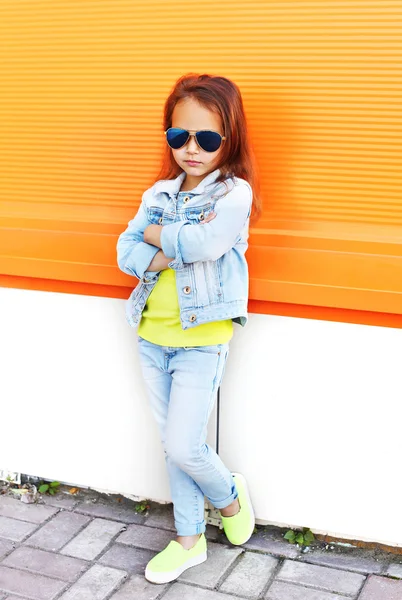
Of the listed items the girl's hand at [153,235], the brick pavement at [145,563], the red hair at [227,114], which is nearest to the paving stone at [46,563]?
the brick pavement at [145,563]

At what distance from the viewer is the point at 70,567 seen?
2.92 meters

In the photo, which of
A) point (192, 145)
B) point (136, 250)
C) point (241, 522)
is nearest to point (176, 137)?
point (192, 145)

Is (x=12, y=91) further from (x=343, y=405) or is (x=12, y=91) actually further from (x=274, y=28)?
(x=343, y=405)

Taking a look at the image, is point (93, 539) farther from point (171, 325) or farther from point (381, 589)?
point (381, 589)

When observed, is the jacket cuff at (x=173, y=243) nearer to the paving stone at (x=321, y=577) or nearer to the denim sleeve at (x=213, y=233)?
the denim sleeve at (x=213, y=233)

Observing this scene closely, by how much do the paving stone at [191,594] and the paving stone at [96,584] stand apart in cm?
20

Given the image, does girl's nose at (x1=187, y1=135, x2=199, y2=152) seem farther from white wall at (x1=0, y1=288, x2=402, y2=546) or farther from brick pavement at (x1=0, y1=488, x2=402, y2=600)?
brick pavement at (x1=0, y1=488, x2=402, y2=600)

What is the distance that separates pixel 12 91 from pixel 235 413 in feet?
5.23

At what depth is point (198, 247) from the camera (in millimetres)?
2584

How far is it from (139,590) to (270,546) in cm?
56

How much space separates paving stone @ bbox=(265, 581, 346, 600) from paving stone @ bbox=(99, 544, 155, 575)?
491 mm

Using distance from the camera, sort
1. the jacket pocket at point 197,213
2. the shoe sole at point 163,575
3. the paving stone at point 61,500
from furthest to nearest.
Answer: the paving stone at point 61,500, the shoe sole at point 163,575, the jacket pocket at point 197,213

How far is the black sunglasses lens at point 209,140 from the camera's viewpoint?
258cm

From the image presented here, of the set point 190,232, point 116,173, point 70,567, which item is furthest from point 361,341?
point 70,567
